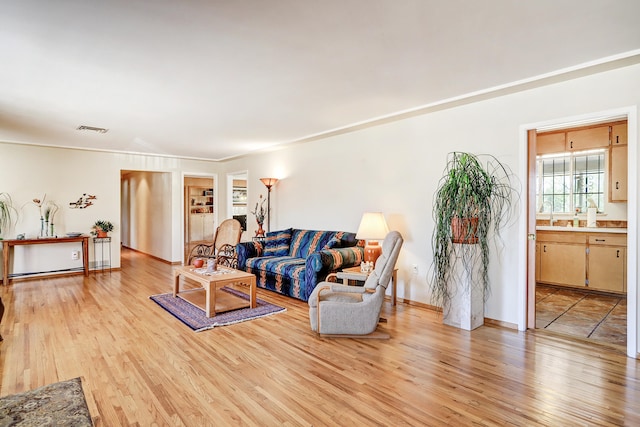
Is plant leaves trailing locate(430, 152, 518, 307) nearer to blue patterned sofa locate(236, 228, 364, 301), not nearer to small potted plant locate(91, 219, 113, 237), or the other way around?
blue patterned sofa locate(236, 228, 364, 301)

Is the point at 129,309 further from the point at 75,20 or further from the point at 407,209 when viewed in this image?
the point at 407,209

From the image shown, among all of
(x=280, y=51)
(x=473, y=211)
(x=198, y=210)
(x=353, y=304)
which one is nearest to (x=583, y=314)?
(x=473, y=211)

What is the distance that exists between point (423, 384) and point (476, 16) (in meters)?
2.49

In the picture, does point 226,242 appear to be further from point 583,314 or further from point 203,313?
point 583,314

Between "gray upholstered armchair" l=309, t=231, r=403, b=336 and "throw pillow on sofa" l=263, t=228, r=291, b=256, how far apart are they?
2.40 m

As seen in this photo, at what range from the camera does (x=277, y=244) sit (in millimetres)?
5832

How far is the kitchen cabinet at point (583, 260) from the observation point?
482 centimetres

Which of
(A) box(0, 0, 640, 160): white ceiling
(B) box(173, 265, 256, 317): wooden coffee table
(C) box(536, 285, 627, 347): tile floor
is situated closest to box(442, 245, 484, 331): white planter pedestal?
(C) box(536, 285, 627, 347): tile floor

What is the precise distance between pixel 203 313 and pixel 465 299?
2.94 metres

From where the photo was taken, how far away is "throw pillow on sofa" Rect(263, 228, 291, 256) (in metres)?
5.76

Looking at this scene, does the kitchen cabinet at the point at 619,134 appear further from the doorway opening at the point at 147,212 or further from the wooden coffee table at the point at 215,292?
the doorway opening at the point at 147,212

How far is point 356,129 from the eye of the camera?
5.12 meters

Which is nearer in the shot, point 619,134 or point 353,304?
point 353,304

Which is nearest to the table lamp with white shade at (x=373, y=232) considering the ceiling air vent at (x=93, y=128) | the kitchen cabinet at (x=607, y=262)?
the kitchen cabinet at (x=607, y=262)
